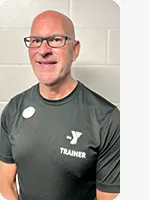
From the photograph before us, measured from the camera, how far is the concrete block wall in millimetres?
687

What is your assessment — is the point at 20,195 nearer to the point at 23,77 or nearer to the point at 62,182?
the point at 62,182

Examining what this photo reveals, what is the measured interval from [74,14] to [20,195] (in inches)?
16.0

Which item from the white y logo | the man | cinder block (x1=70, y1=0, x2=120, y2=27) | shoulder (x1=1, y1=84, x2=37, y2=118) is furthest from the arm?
cinder block (x1=70, y1=0, x2=120, y2=27)

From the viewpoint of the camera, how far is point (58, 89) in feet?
2.22

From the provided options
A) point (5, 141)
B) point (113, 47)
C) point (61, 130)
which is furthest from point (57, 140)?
point (113, 47)

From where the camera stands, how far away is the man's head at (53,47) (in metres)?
0.67

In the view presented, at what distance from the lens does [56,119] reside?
2.23 ft

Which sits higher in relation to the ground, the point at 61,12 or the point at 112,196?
the point at 61,12

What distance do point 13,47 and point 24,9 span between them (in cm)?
9

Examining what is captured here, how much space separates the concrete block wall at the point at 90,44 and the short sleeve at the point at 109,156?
5 centimetres

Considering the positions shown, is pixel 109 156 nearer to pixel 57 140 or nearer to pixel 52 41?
pixel 57 140

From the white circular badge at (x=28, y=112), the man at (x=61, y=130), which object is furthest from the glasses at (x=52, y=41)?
the white circular badge at (x=28, y=112)
